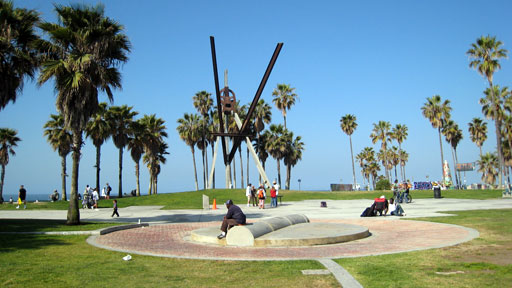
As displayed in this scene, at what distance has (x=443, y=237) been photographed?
11.7 metres

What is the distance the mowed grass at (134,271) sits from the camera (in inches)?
260

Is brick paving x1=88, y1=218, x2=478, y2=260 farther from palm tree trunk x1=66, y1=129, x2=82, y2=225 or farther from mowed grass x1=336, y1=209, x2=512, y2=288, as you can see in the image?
palm tree trunk x1=66, y1=129, x2=82, y2=225

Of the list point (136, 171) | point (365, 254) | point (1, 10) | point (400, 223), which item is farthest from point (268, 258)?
point (136, 171)

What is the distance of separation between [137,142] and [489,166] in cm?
7596

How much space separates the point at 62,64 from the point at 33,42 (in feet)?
5.65

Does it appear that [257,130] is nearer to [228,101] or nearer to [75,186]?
[228,101]

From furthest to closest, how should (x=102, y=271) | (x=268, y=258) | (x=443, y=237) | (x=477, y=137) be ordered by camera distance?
(x=477, y=137) < (x=443, y=237) < (x=268, y=258) < (x=102, y=271)

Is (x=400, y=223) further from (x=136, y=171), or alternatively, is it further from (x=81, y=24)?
(x=136, y=171)

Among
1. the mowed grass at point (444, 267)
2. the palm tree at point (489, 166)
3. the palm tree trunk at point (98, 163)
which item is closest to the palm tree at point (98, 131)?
the palm tree trunk at point (98, 163)

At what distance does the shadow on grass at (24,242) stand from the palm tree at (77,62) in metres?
3.69

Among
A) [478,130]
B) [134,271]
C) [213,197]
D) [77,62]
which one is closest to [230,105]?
[213,197]

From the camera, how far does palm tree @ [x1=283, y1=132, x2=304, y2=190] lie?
6388 cm

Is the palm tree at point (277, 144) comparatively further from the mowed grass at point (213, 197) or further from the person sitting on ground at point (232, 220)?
the person sitting on ground at point (232, 220)

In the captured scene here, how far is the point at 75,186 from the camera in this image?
16.4 meters
